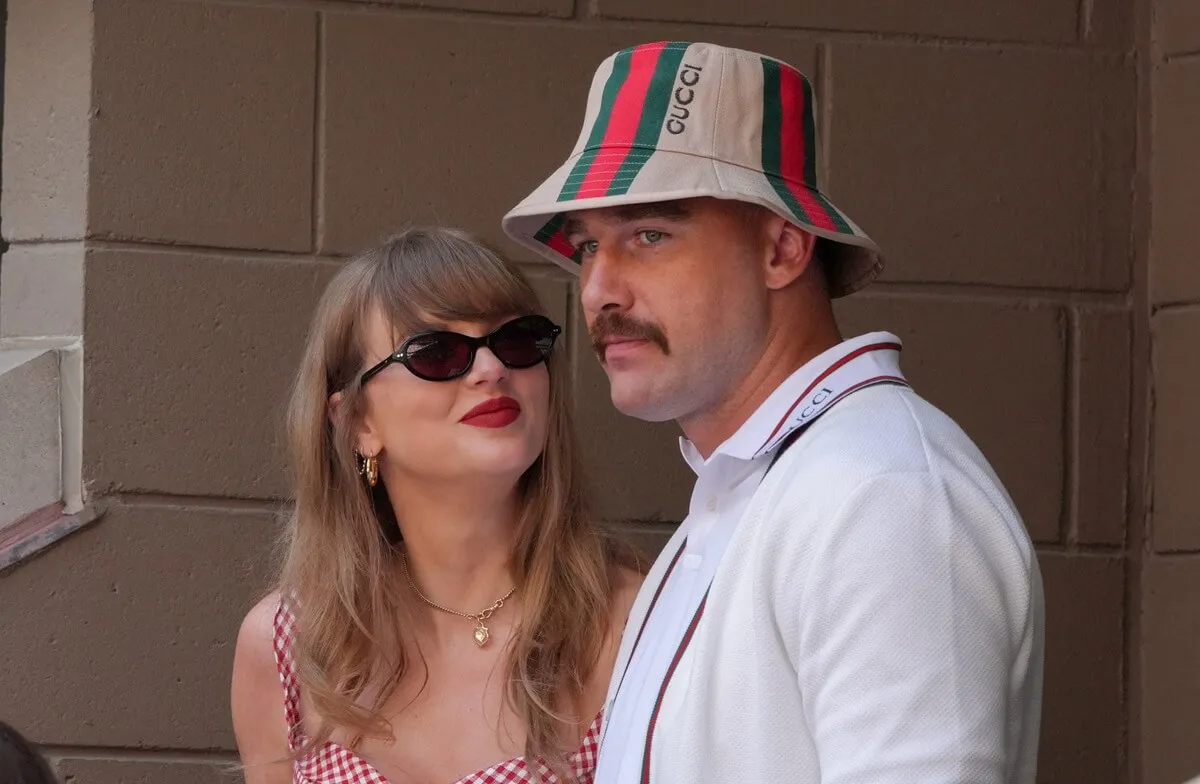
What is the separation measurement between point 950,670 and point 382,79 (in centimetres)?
224

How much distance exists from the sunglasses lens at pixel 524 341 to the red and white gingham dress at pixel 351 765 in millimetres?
662

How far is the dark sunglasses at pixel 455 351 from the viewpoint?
2.64 meters

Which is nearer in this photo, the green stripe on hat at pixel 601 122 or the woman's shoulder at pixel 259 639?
the green stripe on hat at pixel 601 122

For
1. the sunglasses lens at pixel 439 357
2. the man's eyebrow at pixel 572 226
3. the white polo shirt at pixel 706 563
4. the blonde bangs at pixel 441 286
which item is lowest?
the white polo shirt at pixel 706 563

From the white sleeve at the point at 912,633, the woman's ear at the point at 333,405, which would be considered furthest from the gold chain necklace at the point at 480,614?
the white sleeve at the point at 912,633

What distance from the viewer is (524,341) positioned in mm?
2713

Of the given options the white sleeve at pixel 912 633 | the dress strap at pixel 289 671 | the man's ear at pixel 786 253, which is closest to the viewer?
the white sleeve at pixel 912 633

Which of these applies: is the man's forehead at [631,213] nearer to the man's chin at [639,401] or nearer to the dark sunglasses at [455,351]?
the man's chin at [639,401]

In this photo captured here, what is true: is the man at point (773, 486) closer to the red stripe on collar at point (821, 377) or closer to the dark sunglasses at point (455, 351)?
the red stripe on collar at point (821, 377)

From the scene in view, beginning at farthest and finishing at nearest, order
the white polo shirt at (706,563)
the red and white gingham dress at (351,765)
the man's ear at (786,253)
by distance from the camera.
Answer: the red and white gingham dress at (351,765) → the man's ear at (786,253) → the white polo shirt at (706,563)

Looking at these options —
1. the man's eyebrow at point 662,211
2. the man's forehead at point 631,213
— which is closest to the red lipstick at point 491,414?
the man's forehead at point 631,213

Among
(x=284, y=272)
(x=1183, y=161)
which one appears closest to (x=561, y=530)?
(x=284, y=272)

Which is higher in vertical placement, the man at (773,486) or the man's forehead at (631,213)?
the man's forehead at (631,213)

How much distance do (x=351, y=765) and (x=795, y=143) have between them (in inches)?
53.9
